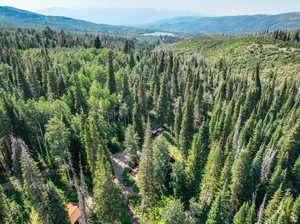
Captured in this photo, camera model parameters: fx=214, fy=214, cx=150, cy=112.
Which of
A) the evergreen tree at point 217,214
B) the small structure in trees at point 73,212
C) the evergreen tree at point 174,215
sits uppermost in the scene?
the evergreen tree at point 174,215

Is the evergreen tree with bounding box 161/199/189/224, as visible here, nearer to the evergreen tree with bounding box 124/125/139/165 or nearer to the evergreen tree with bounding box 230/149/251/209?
the evergreen tree with bounding box 230/149/251/209

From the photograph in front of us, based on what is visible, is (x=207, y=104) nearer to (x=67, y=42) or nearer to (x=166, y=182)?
(x=166, y=182)

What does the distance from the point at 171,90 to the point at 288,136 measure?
46.6 m

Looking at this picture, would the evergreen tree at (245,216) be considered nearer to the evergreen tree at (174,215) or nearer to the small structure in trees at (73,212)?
the evergreen tree at (174,215)

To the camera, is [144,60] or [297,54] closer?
[144,60]

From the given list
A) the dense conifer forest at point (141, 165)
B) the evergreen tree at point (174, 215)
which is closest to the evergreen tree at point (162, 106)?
the dense conifer forest at point (141, 165)

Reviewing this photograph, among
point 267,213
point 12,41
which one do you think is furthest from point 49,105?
point 12,41

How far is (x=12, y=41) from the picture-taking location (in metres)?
148

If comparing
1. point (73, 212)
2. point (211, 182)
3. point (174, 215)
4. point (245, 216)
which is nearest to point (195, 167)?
point (211, 182)

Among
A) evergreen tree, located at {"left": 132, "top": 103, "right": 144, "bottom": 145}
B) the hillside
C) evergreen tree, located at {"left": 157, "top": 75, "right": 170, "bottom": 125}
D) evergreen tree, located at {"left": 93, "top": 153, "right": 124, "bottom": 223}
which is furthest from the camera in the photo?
the hillside

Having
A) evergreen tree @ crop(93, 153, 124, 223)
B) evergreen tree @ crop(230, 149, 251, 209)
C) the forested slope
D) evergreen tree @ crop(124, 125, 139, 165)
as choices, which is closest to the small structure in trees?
evergreen tree @ crop(93, 153, 124, 223)

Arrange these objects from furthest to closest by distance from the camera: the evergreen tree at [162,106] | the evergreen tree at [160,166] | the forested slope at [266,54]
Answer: the forested slope at [266,54], the evergreen tree at [162,106], the evergreen tree at [160,166]

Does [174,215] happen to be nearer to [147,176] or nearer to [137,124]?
[147,176]

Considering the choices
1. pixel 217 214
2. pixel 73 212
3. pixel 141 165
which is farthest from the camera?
pixel 141 165
